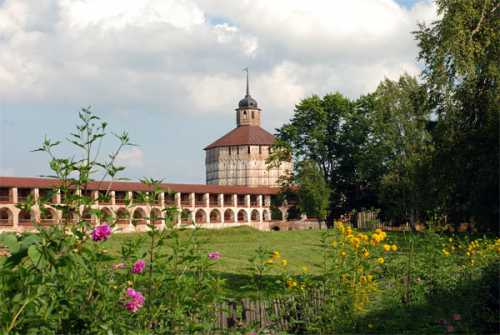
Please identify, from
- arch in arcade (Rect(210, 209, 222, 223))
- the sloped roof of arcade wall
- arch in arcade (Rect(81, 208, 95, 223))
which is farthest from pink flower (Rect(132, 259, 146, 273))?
arch in arcade (Rect(210, 209, 222, 223))

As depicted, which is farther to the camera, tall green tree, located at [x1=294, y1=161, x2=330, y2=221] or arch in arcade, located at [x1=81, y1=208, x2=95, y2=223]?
tall green tree, located at [x1=294, y1=161, x2=330, y2=221]

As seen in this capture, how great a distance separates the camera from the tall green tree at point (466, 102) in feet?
46.0

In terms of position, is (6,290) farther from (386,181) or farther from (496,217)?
(386,181)

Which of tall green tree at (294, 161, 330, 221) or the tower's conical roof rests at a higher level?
the tower's conical roof

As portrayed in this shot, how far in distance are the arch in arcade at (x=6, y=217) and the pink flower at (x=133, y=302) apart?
1832 inches

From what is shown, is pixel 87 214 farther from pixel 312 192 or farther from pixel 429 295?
pixel 312 192

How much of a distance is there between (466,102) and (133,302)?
532 inches

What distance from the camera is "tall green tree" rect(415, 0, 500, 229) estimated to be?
552 inches

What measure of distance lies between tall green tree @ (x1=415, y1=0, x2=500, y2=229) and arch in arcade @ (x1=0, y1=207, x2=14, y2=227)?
38435mm

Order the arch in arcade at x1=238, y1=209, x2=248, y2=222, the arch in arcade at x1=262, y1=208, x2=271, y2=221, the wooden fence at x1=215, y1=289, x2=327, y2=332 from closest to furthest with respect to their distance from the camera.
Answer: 1. the wooden fence at x1=215, y1=289, x2=327, y2=332
2. the arch in arcade at x1=238, y1=209, x2=248, y2=222
3. the arch in arcade at x1=262, y1=208, x2=271, y2=221

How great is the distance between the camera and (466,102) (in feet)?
50.4

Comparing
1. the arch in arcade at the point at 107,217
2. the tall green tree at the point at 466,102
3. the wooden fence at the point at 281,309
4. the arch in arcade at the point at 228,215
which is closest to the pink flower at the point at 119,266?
the arch in arcade at the point at 107,217

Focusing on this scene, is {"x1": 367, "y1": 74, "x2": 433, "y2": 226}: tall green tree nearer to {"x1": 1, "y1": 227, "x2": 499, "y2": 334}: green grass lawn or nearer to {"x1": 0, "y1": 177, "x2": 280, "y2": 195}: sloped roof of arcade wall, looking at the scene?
{"x1": 0, "y1": 177, "x2": 280, "y2": 195}: sloped roof of arcade wall

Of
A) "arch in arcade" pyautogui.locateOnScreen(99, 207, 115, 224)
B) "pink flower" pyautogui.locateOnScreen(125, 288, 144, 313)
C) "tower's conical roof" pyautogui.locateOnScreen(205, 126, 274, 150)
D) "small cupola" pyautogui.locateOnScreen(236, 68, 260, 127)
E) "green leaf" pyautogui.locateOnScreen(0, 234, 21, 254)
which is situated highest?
"small cupola" pyautogui.locateOnScreen(236, 68, 260, 127)
